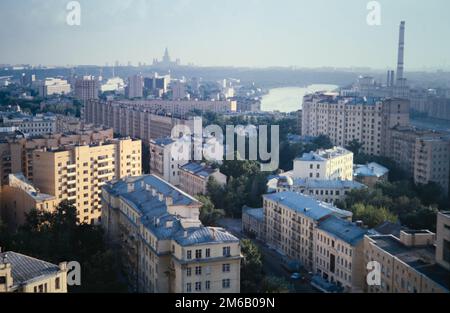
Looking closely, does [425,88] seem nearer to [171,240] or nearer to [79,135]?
[79,135]

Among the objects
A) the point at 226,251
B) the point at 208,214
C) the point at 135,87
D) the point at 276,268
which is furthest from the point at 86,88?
the point at 226,251

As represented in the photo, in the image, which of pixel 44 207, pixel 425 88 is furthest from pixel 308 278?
pixel 425 88

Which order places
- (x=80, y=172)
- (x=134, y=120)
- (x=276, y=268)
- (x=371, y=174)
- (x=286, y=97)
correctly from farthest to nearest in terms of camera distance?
(x=286, y=97) < (x=134, y=120) < (x=371, y=174) < (x=80, y=172) < (x=276, y=268)

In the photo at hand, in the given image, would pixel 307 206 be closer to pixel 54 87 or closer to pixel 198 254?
pixel 198 254

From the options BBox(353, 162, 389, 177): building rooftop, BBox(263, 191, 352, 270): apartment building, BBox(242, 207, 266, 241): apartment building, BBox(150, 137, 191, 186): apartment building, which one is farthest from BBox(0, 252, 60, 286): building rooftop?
BBox(353, 162, 389, 177): building rooftop

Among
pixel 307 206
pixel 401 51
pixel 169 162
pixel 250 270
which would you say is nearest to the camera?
pixel 250 270

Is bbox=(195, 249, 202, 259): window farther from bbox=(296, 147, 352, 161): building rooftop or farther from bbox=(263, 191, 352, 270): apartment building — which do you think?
bbox=(296, 147, 352, 161): building rooftop
